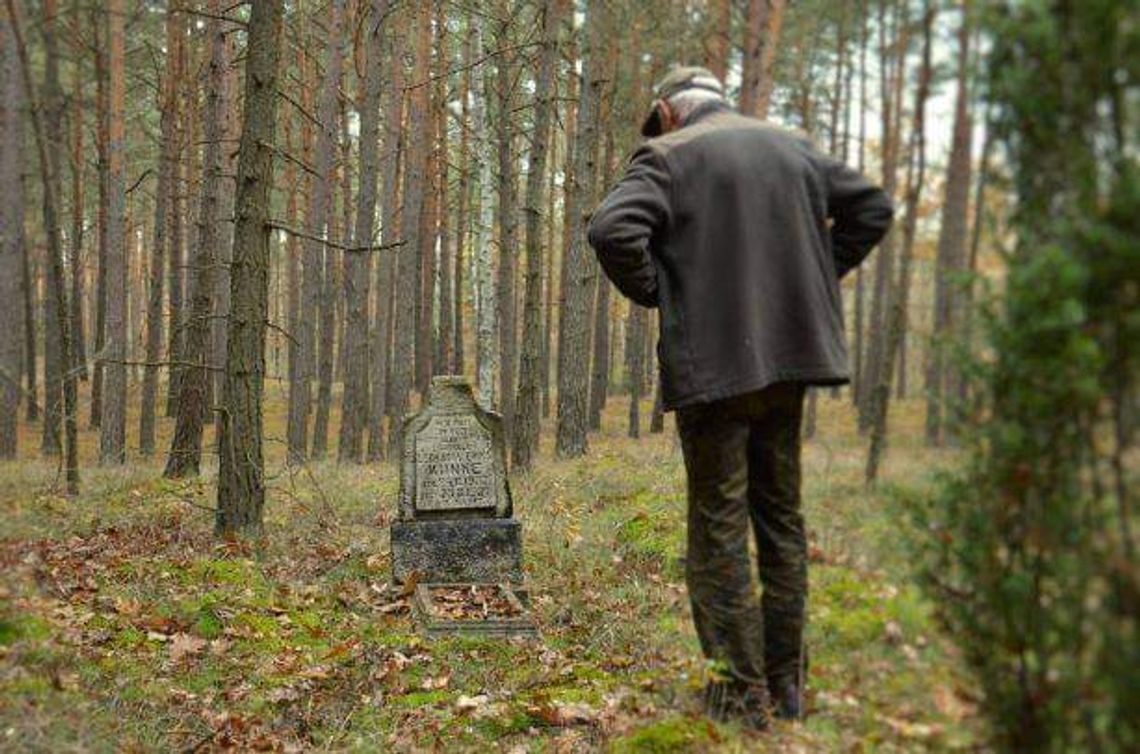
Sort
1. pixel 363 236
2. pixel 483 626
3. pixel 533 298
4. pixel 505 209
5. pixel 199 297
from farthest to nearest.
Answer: pixel 505 209 < pixel 363 236 < pixel 533 298 < pixel 199 297 < pixel 483 626

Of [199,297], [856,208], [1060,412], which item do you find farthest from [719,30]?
[1060,412]

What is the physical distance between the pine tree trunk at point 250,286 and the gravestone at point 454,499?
1.30 meters

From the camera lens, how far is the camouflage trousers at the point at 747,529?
3.67 m

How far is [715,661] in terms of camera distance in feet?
11.8

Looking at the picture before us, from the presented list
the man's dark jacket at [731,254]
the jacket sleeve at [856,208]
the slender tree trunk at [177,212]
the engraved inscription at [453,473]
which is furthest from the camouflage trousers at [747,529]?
the slender tree trunk at [177,212]

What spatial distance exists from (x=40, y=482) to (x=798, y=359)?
33.0 feet

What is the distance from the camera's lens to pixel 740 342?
3615 mm

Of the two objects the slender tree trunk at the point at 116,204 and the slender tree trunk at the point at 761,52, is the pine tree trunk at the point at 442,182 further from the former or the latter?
the slender tree trunk at the point at 761,52

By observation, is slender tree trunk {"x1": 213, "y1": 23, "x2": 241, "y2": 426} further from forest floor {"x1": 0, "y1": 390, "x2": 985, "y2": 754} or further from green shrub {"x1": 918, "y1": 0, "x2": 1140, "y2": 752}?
green shrub {"x1": 918, "y1": 0, "x2": 1140, "y2": 752}

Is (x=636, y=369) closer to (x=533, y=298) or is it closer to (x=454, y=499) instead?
(x=533, y=298)

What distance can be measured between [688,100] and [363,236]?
11.8 m

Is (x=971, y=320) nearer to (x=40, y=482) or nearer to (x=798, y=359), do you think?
(x=798, y=359)

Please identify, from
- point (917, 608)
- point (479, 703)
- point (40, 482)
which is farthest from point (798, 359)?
point (40, 482)

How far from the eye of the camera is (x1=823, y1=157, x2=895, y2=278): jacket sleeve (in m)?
3.87
